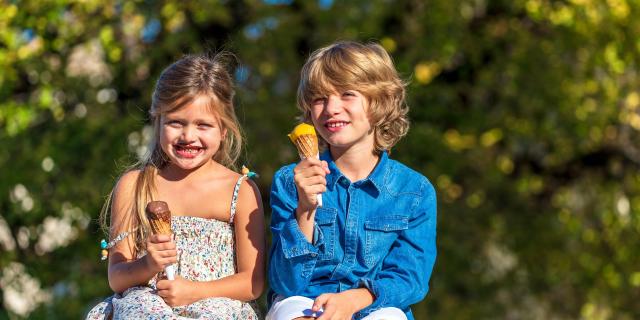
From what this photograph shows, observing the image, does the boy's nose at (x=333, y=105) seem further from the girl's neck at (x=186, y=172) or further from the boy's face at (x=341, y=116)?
the girl's neck at (x=186, y=172)

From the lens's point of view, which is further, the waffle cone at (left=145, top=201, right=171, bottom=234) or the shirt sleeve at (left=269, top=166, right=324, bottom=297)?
the shirt sleeve at (left=269, top=166, right=324, bottom=297)

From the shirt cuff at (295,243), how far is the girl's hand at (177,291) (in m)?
0.33

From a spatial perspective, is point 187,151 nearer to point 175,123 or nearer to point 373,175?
point 175,123

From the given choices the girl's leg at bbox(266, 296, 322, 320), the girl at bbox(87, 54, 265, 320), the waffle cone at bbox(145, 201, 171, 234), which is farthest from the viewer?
the girl at bbox(87, 54, 265, 320)

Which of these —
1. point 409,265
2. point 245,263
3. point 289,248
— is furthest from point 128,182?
point 409,265

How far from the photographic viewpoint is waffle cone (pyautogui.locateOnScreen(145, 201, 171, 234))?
3188 millimetres

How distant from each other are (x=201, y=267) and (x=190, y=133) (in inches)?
18.0

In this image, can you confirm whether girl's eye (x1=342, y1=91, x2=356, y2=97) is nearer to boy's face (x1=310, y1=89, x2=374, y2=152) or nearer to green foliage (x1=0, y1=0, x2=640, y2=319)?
boy's face (x1=310, y1=89, x2=374, y2=152)

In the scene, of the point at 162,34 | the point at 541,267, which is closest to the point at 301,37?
the point at 162,34

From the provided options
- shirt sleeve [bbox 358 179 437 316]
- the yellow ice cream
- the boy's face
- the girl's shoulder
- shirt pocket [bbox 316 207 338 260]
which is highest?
the yellow ice cream

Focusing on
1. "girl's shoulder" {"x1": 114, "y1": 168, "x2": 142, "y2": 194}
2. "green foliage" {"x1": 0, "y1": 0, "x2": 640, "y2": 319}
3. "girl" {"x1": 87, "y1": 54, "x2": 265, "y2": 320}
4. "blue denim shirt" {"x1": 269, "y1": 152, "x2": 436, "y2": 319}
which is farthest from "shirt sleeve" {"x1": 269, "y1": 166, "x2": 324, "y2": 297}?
"green foliage" {"x1": 0, "y1": 0, "x2": 640, "y2": 319}

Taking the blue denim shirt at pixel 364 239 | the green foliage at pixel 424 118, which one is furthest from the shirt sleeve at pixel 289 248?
the green foliage at pixel 424 118

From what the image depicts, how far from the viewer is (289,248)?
11.0 ft

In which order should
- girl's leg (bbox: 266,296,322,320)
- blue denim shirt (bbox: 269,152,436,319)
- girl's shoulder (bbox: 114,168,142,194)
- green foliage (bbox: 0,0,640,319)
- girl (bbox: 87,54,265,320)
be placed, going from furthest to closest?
green foliage (bbox: 0,0,640,319) < girl's shoulder (bbox: 114,168,142,194) < girl (bbox: 87,54,265,320) < blue denim shirt (bbox: 269,152,436,319) < girl's leg (bbox: 266,296,322,320)
